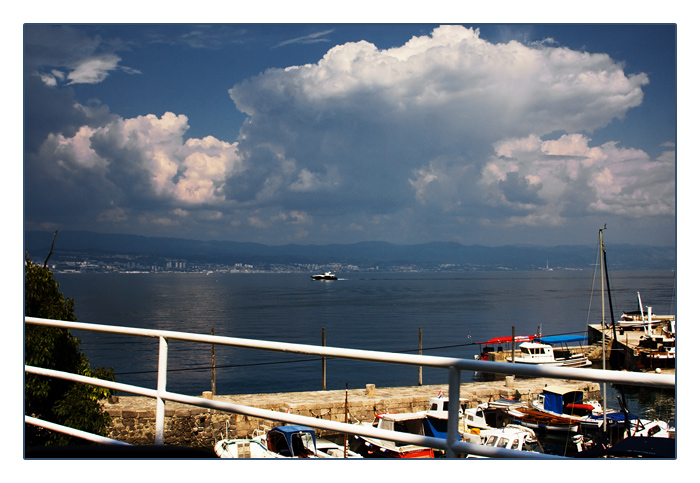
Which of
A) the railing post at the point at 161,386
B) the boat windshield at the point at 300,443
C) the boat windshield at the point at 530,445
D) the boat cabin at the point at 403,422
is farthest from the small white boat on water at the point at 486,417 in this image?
the railing post at the point at 161,386

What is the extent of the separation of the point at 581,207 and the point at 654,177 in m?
46.0

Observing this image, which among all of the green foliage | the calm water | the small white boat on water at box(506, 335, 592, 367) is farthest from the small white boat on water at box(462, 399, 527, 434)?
the small white boat on water at box(506, 335, 592, 367)

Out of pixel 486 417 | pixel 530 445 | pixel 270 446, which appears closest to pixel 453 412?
pixel 270 446

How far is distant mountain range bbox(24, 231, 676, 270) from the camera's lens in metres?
77.5

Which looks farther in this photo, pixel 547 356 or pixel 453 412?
pixel 547 356

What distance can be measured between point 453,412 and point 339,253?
11054cm

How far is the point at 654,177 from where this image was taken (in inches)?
1126

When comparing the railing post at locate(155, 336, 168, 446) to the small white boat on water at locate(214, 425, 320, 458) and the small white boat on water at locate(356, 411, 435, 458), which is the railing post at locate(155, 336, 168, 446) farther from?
the small white boat on water at locate(356, 411, 435, 458)

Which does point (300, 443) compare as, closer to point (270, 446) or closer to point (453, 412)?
point (453, 412)

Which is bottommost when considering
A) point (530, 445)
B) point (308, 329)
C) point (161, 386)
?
point (308, 329)

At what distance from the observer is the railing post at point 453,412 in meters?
1.75

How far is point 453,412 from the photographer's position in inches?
68.8

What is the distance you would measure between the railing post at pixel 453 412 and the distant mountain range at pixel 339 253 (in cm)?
6812
